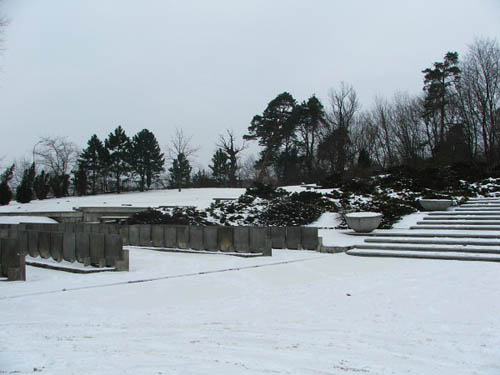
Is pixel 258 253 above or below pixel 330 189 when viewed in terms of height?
below

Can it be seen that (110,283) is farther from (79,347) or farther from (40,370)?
(40,370)

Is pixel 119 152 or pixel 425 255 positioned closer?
pixel 425 255

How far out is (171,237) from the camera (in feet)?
43.4

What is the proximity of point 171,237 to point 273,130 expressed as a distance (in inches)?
1253

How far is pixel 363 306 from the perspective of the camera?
5.85m

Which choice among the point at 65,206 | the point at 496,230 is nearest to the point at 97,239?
the point at 496,230

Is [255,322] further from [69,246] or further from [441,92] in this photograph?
[441,92]

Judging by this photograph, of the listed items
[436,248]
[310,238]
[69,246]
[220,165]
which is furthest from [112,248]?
[220,165]

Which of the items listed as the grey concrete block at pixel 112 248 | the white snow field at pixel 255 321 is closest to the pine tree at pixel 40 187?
the white snow field at pixel 255 321

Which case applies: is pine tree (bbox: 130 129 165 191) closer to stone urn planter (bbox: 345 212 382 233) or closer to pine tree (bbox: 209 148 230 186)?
pine tree (bbox: 209 148 230 186)

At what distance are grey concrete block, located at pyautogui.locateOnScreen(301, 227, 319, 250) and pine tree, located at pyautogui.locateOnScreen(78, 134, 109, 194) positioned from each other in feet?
102

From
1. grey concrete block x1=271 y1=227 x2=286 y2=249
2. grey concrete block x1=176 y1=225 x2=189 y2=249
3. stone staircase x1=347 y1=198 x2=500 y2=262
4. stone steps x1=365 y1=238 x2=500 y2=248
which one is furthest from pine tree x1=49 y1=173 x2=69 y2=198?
stone steps x1=365 y1=238 x2=500 y2=248

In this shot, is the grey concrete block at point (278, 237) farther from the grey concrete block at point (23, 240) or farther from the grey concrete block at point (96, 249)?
the grey concrete block at point (23, 240)

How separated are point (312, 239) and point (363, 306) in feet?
22.4
